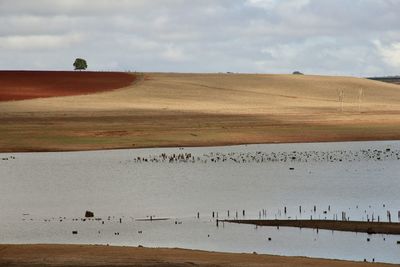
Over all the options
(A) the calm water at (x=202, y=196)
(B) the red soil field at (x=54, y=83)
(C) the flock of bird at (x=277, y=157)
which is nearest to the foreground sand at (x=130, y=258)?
Answer: (A) the calm water at (x=202, y=196)

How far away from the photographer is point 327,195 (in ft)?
172

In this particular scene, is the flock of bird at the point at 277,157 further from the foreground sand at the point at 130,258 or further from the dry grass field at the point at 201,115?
the foreground sand at the point at 130,258

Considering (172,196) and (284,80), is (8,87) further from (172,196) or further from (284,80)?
(172,196)

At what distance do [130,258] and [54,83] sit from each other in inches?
4512

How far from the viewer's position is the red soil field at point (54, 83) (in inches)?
5271

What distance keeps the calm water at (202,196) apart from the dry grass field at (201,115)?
8.37 meters

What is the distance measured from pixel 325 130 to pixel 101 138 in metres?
23.2

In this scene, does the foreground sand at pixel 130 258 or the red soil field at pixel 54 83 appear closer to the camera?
the foreground sand at pixel 130 258

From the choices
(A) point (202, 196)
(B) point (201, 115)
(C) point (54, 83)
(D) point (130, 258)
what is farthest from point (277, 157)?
(C) point (54, 83)

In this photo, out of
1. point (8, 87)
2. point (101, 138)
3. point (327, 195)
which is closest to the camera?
point (327, 195)

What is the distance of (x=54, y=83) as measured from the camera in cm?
14525

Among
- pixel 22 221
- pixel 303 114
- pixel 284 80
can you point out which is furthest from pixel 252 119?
pixel 22 221

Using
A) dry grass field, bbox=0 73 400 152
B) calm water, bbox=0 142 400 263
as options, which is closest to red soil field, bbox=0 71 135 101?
dry grass field, bbox=0 73 400 152

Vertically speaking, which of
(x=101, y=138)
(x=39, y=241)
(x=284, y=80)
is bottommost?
(x=39, y=241)
